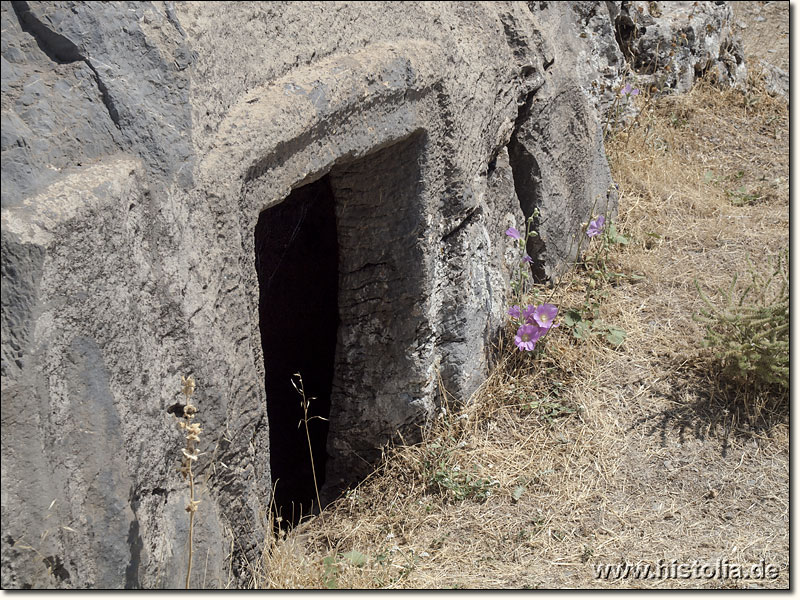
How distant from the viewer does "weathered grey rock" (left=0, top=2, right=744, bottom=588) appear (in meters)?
1.79

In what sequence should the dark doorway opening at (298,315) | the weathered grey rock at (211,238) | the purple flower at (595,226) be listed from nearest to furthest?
the weathered grey rock at (211,238)
the purple flower at (595,226)
the dark doorway opening at (298,315)

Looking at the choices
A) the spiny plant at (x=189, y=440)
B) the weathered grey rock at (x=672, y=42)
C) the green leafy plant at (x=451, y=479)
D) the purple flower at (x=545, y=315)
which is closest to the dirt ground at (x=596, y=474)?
the green leafy plant at (x=451, y=479)

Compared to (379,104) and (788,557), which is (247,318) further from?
(788,557)

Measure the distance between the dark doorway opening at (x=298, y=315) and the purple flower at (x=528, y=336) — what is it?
914 mm

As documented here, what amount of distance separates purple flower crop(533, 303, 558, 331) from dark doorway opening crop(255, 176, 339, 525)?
96 centimetres

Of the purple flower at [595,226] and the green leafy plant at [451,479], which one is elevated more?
the purple flower at [595,226]

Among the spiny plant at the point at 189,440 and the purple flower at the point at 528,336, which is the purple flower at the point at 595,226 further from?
the spiny plant at the point at 189,440

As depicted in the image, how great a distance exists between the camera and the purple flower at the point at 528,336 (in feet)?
11.2

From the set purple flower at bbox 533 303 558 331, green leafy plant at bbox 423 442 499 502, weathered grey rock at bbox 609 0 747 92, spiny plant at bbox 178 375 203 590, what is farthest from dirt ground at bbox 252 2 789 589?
weathered grey rock at bbox 609 0 747 92

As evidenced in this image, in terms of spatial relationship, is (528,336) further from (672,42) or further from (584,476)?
(672,42)

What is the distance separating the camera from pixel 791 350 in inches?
127

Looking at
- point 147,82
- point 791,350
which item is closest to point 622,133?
point 791,350

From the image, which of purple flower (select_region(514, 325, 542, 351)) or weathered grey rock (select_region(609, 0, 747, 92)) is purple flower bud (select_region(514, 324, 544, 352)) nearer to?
purple flower (select_region(514, 325, 542, 351))

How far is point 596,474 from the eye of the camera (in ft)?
10.3
